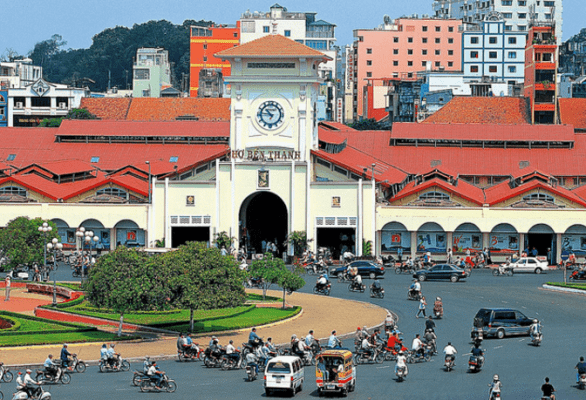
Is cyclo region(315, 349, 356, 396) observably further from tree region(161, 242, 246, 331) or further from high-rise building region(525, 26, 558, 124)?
high-rise building region(525, 26, 558, 124)

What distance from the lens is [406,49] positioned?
7244 inches

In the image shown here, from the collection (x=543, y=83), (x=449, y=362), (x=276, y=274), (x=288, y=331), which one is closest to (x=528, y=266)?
(x=276, y=274)

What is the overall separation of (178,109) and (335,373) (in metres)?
95.4

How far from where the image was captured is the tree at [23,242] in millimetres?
72312

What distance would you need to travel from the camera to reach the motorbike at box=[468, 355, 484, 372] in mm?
43844

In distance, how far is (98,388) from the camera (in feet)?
135

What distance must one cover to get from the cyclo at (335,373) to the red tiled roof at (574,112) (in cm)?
8165

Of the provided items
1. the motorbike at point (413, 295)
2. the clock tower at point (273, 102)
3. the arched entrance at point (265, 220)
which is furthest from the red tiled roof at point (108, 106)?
the motorbike at point (413, 295)

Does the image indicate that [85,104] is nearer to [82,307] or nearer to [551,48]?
[551,48]

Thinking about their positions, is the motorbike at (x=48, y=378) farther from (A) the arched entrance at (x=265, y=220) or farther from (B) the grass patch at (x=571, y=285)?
(A) the arched entrance at (x=265, y=220)

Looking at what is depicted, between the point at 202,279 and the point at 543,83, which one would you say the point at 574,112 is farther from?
the point at 202,279

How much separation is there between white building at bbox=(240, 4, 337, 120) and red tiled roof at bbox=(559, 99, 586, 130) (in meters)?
56.6

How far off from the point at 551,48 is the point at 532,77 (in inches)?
139

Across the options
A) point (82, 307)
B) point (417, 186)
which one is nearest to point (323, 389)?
point (82, 307)
